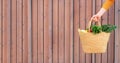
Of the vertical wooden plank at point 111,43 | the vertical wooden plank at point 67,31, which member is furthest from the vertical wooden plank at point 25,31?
the vertical wooden plank at point 111,43

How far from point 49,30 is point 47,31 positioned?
4cm

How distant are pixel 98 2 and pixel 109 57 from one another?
897mm

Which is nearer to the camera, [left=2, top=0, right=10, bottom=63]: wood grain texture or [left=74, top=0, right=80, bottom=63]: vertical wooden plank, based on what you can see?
[left=74, top=0, right=80, bottom=63]: vertical wooden plank

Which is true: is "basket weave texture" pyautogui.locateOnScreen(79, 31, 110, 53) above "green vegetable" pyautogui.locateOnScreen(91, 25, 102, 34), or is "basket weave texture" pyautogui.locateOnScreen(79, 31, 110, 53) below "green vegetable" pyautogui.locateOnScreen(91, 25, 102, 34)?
below

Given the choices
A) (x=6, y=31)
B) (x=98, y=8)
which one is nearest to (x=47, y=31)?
(x=6, y=31)

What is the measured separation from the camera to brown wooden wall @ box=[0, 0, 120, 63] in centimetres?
505

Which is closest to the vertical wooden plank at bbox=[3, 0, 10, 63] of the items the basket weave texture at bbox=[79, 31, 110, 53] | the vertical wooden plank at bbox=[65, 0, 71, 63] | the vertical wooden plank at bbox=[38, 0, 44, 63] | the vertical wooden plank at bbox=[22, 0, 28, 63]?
the vertical wooden plank at bbox=[22, 0, 28, 63]

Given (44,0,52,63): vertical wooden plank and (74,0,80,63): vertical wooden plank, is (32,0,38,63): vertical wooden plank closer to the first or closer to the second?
(44,0,52,63): vertical wooden plank

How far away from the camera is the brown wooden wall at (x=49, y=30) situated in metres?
5.05

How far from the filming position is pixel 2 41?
536cm

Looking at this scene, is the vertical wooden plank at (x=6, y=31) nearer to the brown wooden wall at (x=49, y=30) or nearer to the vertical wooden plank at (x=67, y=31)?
the brown wooden wall at (x=49, y=30)

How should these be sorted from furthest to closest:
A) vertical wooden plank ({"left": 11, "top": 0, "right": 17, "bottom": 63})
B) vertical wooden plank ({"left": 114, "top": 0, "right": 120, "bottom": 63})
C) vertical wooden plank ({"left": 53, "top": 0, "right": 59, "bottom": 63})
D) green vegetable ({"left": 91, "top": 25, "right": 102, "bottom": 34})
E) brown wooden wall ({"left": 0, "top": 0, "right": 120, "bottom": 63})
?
vertical wooden plank ({"left": 11, "top": 0, "right": 17, "bottom": 63}) < vertical wooden plank ({"left": 53, "top": 0, "right": 59, "bottom": 63}) < brown wooden wall ({"left": 0, "top": 0, "right": 120, "bottom": 63}) < vertical wooden plank ({"left": 114, "top": 0, "right": 120, "bottom": 63}) < green vegetable ({"left": 91, "top": 25, "right": 102, "bottom": 34})

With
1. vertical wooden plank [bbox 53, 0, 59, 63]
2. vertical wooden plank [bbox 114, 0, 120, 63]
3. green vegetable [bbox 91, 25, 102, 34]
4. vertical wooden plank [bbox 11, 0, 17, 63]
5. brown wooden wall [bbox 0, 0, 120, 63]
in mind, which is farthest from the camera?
vertical wooden plank [bbox 11, 0, 17, 63]

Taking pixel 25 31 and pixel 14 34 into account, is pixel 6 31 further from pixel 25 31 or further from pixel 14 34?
pixel 25 31
